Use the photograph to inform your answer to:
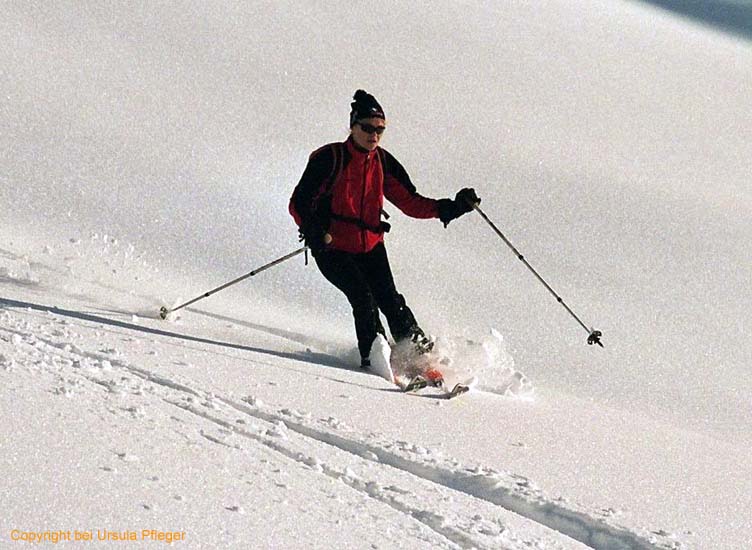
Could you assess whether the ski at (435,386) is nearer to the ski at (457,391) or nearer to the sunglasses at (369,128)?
the ski at (457,391)

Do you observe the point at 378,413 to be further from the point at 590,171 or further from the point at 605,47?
the point at 605,47

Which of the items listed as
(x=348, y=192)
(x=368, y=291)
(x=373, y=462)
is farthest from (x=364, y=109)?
(x=373, y=462)

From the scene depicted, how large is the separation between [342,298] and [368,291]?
4.36 feet

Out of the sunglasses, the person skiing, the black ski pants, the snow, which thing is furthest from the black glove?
the snow

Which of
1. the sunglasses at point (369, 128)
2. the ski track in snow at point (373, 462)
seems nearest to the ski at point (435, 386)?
the ski track in snow at point (373, 462)

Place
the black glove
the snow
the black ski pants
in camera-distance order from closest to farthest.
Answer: the snow → the black ski pants → the black glove

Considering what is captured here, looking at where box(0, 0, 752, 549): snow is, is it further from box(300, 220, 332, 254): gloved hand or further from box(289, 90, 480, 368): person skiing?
box(300, 220, 332, 254): gloved hand

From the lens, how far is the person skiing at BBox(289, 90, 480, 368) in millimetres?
5398

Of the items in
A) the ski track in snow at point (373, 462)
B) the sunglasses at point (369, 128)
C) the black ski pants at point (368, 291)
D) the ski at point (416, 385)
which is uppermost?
the sunglasses at point (369, 128)
